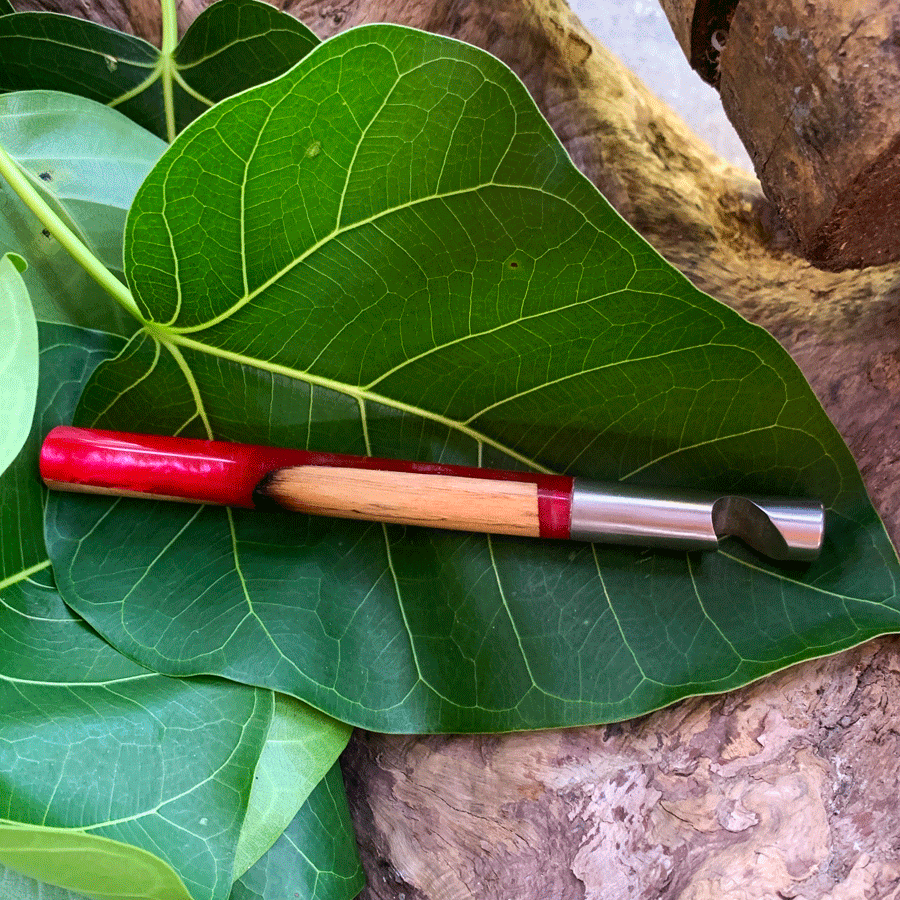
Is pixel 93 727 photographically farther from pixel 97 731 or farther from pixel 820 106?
pixel 820 106

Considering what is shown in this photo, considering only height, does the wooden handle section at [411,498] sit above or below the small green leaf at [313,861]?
above

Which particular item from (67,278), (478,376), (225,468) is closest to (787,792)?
(478,376)

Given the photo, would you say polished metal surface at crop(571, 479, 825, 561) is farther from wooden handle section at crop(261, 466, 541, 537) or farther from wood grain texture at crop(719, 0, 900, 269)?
wood grain texture at crop(719, 0, 900, 269)

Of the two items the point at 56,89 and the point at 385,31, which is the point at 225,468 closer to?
the point at 385,31

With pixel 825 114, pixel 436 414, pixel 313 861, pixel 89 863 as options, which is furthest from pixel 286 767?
pixel 825 114

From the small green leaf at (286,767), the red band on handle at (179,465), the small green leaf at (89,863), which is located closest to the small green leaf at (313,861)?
the small green leaf at (286,767)

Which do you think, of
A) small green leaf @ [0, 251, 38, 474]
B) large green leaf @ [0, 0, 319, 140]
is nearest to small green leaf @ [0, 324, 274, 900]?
small green leaf @ [0, 251, 38, 474]

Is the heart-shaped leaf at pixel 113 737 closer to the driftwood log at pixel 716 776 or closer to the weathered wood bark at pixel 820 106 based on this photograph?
the driftwood log at pixel 716 776
